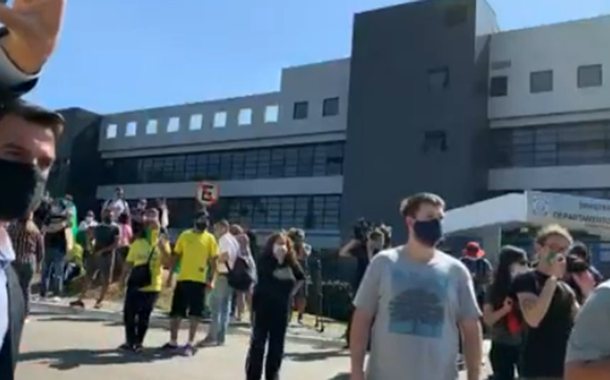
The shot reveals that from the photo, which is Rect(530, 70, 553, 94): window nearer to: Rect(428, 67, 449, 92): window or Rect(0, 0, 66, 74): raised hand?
Rect(428, 67, 449, 92): window

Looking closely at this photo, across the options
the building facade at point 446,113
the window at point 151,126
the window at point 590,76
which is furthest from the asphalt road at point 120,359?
the window at point 151,126

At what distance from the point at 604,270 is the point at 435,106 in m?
17.0

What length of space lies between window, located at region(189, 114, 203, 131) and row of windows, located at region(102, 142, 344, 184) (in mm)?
1840

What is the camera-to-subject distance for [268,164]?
46500 mm

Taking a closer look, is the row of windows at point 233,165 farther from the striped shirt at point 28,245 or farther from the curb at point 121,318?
the striped shirt at point 28,245

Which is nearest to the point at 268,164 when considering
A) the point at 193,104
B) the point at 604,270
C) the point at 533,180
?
the point at 193,104

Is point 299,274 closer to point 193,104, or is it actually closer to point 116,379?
point 116,379

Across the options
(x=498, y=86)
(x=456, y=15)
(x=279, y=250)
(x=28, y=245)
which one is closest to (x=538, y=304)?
(x=279, y=250)

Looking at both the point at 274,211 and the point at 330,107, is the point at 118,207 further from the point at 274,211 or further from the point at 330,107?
the point at 274,211

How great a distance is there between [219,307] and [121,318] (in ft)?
8.57

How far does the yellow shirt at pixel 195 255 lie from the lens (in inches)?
377

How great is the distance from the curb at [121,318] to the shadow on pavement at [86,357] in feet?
9.85

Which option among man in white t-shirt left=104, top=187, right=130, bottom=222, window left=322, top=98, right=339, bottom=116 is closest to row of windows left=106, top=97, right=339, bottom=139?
window left=322, top=98, right=339, bottom=116

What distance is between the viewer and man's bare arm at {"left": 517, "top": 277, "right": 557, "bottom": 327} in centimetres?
453
